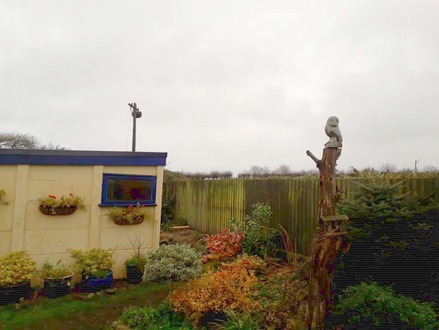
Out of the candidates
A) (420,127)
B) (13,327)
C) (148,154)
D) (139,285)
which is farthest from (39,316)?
(420,127)

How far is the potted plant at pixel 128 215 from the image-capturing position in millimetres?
6398

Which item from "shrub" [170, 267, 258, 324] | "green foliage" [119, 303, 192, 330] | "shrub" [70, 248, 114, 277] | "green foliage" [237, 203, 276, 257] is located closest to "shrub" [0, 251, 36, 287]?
"shrub" [70, 248, 114, 277]

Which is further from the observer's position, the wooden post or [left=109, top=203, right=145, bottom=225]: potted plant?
[left=109, top=203, right=145, bottom=225]: potted plant

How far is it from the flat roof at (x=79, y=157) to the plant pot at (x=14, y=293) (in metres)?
2.31

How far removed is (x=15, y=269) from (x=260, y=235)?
4992 millimetres

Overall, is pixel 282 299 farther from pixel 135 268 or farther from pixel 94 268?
pixel 94 268

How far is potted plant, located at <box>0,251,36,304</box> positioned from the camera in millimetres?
5008

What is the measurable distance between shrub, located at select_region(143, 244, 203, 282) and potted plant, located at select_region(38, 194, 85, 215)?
1861 millimetres

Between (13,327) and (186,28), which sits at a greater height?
(186,28)

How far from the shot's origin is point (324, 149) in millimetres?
3914

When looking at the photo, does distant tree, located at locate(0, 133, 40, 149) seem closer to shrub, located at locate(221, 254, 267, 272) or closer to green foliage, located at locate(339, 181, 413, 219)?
shrub, located at locate(221, 254, 267, 272)

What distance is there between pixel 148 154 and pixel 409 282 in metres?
5.43

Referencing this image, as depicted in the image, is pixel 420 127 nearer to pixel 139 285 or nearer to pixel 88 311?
pixel 139 285

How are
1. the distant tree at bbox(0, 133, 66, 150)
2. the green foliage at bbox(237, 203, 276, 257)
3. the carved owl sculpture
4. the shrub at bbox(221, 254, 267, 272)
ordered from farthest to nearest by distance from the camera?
the distant tree at bbox(0, 133, 66, 150)
the green foliage at bbox(237, 203, 276, 257)
the shrub at bbox(221, 254, 267, 272)
the carved owl sculpture
